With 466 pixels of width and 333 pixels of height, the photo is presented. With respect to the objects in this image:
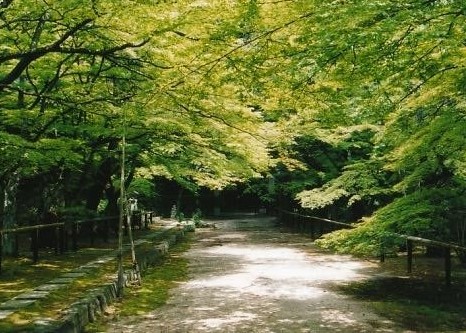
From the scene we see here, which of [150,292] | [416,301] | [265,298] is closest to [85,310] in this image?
[150,292]

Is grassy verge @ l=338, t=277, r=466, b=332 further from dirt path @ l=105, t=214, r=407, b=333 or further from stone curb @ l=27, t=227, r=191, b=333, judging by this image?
stone curb @ l=27, t=227, r=191, b=333

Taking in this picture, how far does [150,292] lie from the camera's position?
1116cm

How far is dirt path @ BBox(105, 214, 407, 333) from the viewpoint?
8070 mm

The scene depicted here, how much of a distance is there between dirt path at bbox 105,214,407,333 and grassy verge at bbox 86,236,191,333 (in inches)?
9.9

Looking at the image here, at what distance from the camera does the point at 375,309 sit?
9133 millimetres

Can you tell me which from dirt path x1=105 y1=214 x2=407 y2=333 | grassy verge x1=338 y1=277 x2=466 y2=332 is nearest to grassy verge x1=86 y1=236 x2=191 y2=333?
dirt path x1=105 y1=214 x2=407 y2=333

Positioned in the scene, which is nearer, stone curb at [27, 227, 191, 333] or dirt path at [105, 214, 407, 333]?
stone curb at [27, 227, 191, 333]

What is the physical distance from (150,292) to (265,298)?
2.65 metres

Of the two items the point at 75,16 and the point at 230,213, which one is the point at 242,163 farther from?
the point at 230,213

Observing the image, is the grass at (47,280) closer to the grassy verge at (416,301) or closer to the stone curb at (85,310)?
the stone curb at (85,310)

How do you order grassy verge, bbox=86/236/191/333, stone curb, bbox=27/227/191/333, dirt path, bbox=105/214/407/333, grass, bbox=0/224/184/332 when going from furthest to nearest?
grassy verge, bbox=86/236/191/333
dirt path, bbox=105/214/407/333
grass, bbox=0/224/184/332
stone curb, bbox=27/227/191/333

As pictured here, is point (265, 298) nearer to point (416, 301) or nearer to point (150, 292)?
point (150, 292)

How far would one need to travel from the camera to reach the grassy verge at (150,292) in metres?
8.94

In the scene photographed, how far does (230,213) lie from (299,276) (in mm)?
36218
